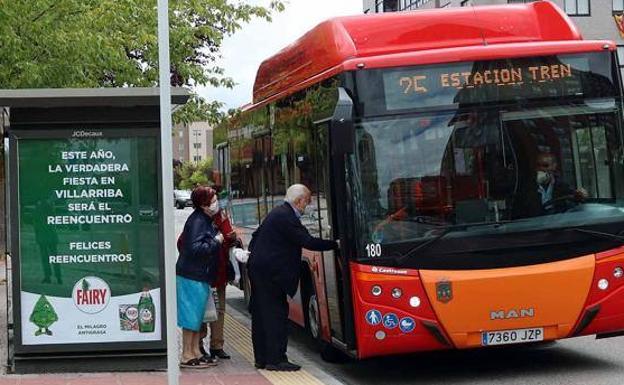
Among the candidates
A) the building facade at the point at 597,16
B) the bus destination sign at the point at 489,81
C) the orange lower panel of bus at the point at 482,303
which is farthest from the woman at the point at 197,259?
the building facade at the point at 597,16

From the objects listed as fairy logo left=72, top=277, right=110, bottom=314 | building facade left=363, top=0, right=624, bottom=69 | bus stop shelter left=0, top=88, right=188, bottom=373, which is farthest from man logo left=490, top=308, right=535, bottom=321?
building facade left=363, top=0, right=624, bottom=69

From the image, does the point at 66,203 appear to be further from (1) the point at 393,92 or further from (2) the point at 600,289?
(2) the point at 600,289

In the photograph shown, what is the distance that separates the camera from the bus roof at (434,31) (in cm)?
826

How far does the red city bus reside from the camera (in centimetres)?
756

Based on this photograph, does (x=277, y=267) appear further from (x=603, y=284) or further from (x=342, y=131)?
(x=603, y=284)

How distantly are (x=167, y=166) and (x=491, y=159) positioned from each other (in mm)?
2989

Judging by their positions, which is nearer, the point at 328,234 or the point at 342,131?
the point at 342,131

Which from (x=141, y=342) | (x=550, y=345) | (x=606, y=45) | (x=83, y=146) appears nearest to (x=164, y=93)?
(x=83, y=146)

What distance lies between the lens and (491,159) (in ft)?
25.3

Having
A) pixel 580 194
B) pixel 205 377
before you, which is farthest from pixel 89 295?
pixel 580 194

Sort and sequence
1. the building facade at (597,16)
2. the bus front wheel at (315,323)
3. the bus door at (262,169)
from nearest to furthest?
the bus front wheel at (315,323)
the bus door at (262,169)
the building facade at (597,16)

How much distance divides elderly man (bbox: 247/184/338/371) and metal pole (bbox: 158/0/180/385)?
216 cm

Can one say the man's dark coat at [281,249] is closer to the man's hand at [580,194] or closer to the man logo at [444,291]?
the man logo at [444,291]

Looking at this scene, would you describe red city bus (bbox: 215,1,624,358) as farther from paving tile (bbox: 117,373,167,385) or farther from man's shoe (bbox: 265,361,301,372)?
paving tile (bbox: 117,373,167,385)
